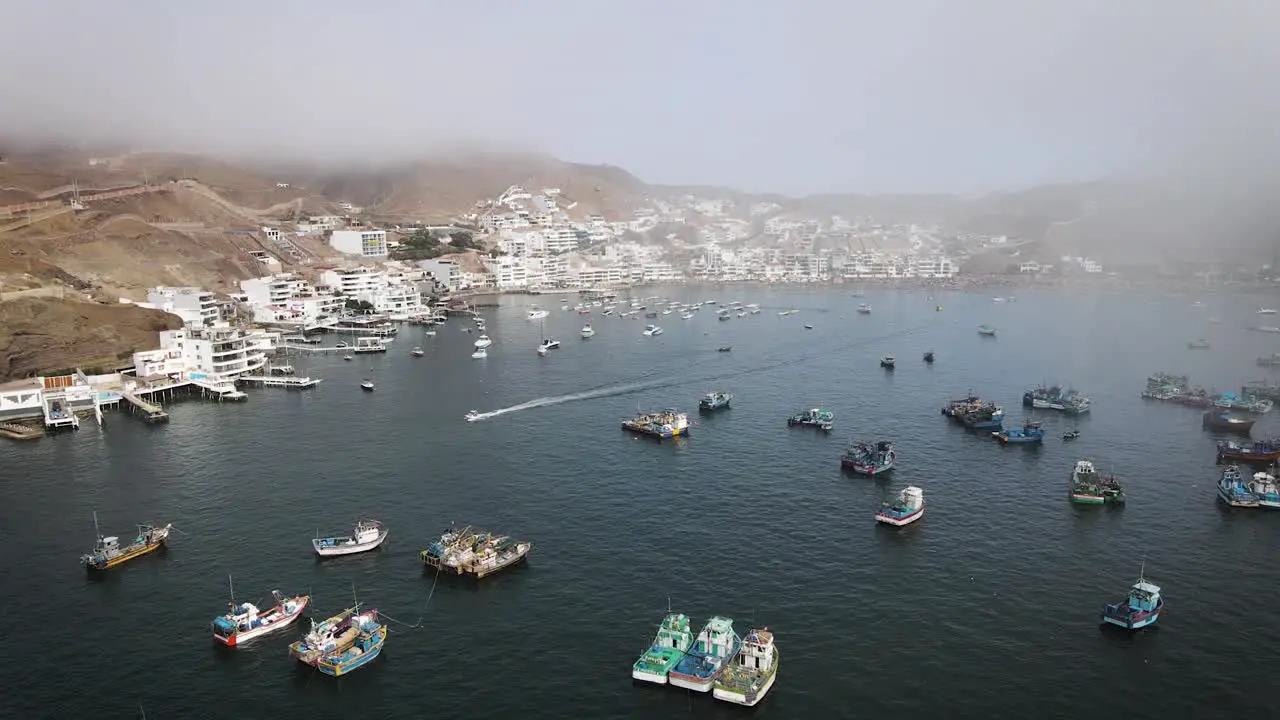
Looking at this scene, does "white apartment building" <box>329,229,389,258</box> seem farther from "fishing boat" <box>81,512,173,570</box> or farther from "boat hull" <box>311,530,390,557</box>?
"boat hull" <box>311,530,390,557</box>

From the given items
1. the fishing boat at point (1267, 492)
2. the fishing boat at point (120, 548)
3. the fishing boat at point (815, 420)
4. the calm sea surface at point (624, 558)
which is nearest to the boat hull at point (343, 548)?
the calm sea surface at point (624, 558)

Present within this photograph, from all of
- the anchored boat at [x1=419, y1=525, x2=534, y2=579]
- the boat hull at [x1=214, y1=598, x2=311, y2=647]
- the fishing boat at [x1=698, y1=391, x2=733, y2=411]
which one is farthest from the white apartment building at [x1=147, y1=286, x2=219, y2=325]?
the boat hull at [x1=214, y1=598, x2=311, y2=647]

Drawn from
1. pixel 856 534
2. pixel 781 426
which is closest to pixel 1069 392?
pixel 781 426

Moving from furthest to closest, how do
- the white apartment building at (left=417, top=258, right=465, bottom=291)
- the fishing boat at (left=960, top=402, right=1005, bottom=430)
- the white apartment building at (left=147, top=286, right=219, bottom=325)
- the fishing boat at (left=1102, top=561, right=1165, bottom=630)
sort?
the white apartment building at (left=417, top=258, right=465, bottom=291)
the white apartment building at (left=147, top=286, right=219, bottom=325)
the fishing boat at (left=960, top=402, right=1005, bottom=430)
the fishing boat at (left=1102, top=561, right=1165, bottom=630)

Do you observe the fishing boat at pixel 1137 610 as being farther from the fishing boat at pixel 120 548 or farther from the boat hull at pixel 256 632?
the fishing boat at pixel 120 548

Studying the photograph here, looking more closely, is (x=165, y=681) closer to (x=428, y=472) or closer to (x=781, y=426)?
(x=428, y=472)
